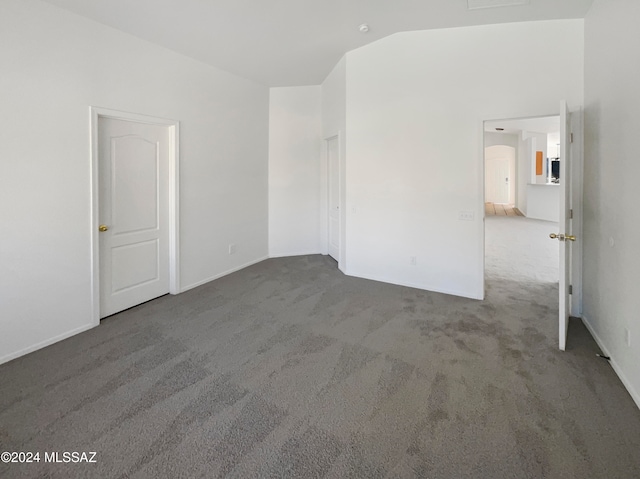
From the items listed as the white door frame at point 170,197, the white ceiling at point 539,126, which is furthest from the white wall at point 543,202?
the white door frame at point 170,197

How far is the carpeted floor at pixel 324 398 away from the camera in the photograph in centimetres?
158

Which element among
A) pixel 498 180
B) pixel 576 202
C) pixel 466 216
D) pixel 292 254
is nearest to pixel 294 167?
pixel 292 254

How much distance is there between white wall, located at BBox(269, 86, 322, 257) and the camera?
582 centimetres

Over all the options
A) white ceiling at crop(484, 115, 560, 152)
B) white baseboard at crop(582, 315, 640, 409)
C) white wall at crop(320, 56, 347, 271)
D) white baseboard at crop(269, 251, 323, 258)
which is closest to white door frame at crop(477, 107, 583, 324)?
white baseboard at crop(582, 315, 640, 409)

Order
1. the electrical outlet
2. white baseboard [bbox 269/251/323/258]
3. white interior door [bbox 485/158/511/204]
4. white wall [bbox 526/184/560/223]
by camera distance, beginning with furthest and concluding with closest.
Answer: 1. white interior door [bbox 485/158/511/204]
2. white wall [bbox 526/184/560/223]
3. white baseboard [bbox 269/251/323/258]
4. the electrical outlet

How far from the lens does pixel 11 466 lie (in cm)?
157

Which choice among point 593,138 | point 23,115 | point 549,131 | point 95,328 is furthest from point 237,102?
point 549,131

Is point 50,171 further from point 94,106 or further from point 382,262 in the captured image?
point 382,262

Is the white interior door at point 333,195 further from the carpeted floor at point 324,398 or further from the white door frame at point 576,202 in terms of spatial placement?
the white door frame at point 576,202

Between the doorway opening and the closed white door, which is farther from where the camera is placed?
the doorway opening

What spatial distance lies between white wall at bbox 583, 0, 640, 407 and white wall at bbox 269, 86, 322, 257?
3904 mm

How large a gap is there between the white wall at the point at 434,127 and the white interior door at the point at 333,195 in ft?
3.07

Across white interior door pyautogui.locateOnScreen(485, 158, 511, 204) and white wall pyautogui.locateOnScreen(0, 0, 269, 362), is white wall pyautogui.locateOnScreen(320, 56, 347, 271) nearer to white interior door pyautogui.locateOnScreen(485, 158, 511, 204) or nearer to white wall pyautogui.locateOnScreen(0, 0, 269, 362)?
white wall pyautogui.locateOnScreen(0, 0, 269, 362)

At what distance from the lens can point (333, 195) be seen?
5.82 m
